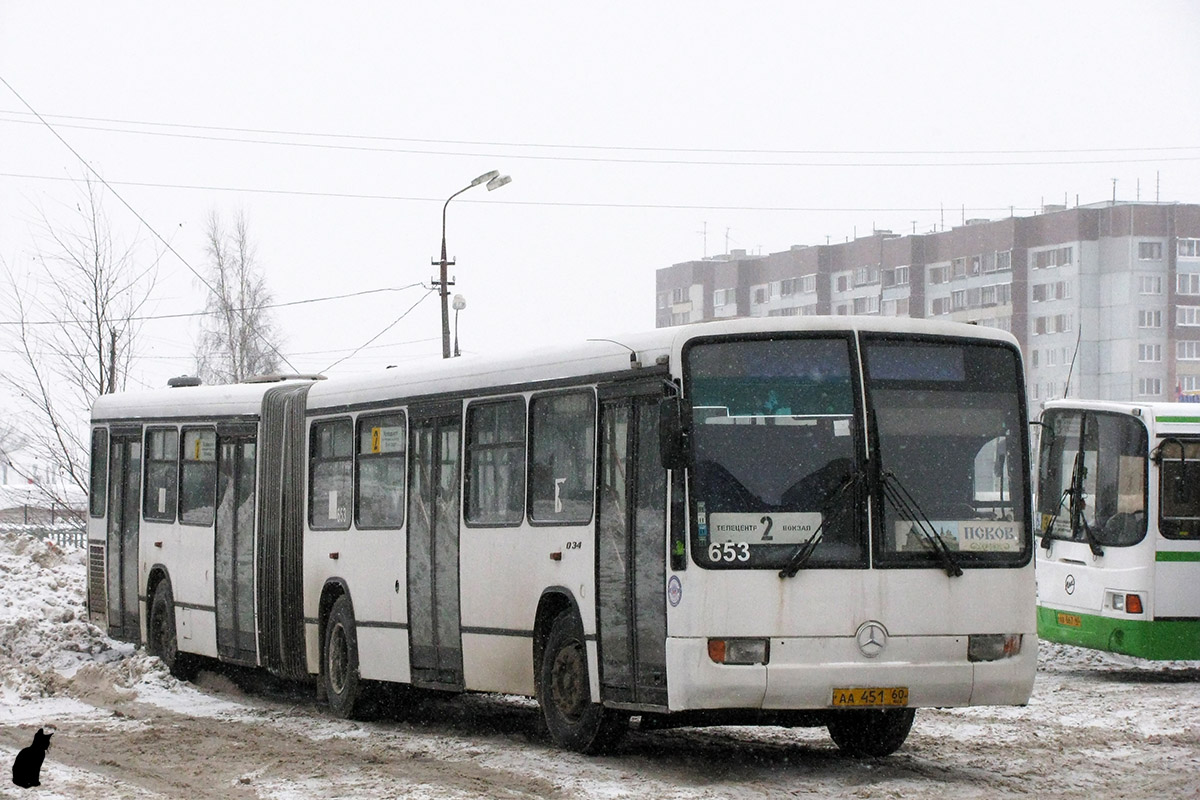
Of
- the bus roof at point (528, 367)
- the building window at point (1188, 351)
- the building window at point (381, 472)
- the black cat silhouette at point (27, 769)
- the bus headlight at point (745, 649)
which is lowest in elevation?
the black cat silhouette at point (27, 769)

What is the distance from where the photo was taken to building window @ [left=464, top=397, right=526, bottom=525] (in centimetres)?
1277

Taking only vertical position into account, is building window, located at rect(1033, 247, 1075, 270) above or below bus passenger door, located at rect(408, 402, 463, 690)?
above

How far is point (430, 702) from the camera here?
16.6m

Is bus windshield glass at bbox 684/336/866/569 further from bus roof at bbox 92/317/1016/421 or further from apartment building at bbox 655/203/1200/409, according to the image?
apartment building at bbox 655/203/1200/409

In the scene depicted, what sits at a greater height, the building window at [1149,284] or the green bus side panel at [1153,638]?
the building window at [1149,284]

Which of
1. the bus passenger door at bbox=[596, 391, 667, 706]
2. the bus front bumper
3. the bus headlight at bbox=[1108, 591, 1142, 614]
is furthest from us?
the bus headlight at bbox=[1108, 591, 1142, 614]

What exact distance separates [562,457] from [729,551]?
80.9 inches

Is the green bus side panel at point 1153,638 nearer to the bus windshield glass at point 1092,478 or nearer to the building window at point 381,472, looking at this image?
the bus windshield glass at point 1092,478

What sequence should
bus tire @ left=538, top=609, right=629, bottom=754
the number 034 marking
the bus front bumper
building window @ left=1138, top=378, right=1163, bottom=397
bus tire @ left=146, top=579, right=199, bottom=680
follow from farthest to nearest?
building window @ left=1138, top=378, right=1163, bottom=397, bus tire @ left=146, top=579, right=199, bottom=680, bus tire @ left=538, top=609, right=629, bottom=754, the number 034 marking, the bus front bumper

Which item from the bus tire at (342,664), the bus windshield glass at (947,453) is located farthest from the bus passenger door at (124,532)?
the bus windshield glass at (947,453)

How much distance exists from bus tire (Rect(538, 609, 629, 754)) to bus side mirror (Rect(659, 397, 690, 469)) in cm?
194

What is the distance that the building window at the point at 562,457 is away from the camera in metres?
11.8

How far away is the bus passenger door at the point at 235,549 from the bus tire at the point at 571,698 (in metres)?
5.55

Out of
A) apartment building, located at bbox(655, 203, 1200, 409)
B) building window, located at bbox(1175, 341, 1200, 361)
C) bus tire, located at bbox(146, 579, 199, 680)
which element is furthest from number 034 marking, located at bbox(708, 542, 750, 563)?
building window, located at bbox(1175, 341, 1200, 361)
